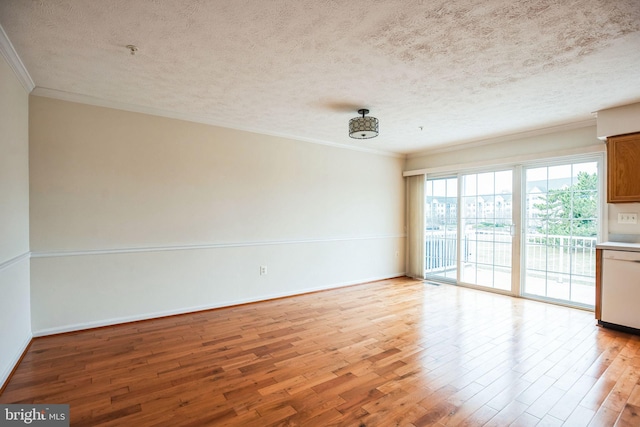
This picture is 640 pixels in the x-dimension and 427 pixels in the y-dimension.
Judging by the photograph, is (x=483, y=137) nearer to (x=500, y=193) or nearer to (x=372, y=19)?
(x=500, y=193)

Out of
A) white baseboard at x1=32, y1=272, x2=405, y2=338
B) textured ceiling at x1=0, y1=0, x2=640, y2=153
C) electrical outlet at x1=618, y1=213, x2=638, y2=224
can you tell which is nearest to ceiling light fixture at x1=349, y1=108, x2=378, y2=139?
textured ceiling at x1=0, y1=0, x2=640, y2=153

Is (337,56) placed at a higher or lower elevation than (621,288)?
higher

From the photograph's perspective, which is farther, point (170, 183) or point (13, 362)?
point (170, 183)

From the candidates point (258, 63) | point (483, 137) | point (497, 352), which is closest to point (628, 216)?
point (483, 137)

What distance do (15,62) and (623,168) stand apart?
5892 mm

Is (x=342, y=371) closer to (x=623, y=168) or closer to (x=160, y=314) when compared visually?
(x=160, y=314)

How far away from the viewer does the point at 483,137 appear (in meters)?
4.83

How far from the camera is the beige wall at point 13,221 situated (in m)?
2.29

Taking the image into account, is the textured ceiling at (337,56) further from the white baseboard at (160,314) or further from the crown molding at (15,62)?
the white baseboard at (160,314)

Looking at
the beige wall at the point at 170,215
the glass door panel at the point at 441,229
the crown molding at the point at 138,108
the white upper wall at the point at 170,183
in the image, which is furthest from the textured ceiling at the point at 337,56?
the glass door panel at the point at 441,229

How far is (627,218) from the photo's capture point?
11.8ft

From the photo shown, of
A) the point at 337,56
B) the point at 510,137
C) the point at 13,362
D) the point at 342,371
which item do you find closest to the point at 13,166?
the point at 13,362

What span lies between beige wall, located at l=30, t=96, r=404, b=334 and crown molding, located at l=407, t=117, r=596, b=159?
1.54 meters

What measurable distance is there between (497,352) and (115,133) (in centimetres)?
447
